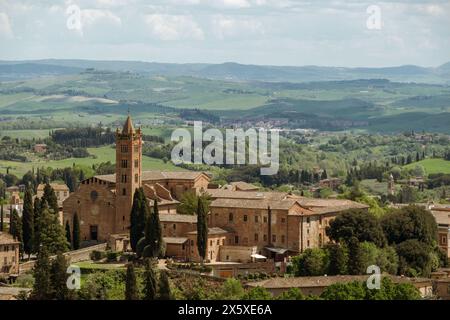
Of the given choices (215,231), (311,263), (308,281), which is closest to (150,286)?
(308,281)

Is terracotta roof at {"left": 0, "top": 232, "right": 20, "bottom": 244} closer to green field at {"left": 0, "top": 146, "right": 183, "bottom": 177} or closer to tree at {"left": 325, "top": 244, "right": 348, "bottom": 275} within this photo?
tree at {"left": 325, "top": 244, "right": 348, "bottom": 275}

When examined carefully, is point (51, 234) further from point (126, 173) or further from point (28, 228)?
point (126, 173)

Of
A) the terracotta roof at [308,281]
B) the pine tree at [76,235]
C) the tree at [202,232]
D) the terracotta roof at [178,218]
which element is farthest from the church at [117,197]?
the terracotta roof at [308,281]

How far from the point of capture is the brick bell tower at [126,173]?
242 feet

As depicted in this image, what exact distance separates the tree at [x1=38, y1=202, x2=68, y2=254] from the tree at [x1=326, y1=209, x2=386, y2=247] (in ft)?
45.1

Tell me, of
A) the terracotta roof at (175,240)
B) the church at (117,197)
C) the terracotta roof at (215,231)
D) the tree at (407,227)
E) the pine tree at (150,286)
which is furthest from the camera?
the church at (117,197)

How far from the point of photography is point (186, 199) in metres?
75.8

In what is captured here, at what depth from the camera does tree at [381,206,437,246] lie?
2798 inches

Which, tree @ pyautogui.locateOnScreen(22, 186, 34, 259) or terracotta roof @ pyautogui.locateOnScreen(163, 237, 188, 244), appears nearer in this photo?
tree @ pyautogui.locateOnScreen(22, 186, 34, 259)

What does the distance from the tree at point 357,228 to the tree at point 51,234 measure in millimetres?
13740

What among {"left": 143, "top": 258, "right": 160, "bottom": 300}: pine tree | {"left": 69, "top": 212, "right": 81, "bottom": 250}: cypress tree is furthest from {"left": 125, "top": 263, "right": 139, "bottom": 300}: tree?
{"left": 69, "top": 212, "right": 81, "bottom": 250}: cypress tree

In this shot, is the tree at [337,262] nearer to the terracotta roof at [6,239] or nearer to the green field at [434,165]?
the terracotta roof at [6,239]

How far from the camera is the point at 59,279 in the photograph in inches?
2175
